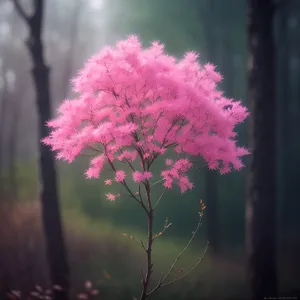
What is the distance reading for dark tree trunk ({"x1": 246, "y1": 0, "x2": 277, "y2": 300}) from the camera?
3.78 metres

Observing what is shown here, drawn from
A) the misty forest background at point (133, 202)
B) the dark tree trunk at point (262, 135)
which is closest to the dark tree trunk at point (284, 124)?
the misty forest background at point (133, 202)

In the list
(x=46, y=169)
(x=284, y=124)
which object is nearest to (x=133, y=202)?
(x=284, y=124)

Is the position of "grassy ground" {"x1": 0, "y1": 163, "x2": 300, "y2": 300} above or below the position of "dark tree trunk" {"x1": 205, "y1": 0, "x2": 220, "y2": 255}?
below

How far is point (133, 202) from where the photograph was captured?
11.4m

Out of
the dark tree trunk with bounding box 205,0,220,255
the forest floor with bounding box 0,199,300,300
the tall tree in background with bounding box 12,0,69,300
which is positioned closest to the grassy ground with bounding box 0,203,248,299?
the forest floor with bounding box 0,199,300,300

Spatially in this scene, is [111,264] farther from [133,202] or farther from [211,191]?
[133,202]

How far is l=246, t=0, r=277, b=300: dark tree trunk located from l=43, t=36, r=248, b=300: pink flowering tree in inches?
61.3

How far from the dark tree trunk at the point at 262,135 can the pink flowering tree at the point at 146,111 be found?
61.3 inches

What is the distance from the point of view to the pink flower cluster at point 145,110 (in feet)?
7.22

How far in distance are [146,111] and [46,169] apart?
238 centimetres

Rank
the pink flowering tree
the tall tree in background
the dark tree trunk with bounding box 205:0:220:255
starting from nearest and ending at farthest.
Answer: the pink flowering tree → the tall tree in background → the dark tree trunk with bounding box 205:0:220:255

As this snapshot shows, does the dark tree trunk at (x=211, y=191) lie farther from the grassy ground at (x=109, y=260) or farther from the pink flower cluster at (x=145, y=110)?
the pink flower cluster at (x=145, y=110)

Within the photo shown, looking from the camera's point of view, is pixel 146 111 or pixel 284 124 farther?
pixel 284 124

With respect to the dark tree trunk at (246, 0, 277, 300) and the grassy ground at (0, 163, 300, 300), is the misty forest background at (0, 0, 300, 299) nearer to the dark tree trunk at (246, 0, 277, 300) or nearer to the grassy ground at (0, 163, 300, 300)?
the grassy ground at (0, 163, 300, 300)
